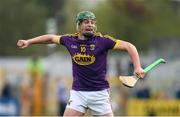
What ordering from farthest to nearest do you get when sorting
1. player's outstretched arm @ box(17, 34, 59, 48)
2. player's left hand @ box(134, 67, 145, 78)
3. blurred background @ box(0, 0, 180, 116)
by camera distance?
blurred background @ box(0, 0, 180, 116) < player's outstretched arm @ box(17, 34, 59, 48) < player's left hand @ box(134, 67, 145, 78)

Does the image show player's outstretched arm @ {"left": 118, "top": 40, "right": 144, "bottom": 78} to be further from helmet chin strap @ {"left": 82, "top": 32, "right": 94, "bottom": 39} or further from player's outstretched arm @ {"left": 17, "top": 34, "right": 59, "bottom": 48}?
player's outstretched arm @ {"left": 17, "top": 34, "right": 59, "bottom": 48}

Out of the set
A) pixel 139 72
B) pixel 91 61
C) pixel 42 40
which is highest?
pixel 42 40

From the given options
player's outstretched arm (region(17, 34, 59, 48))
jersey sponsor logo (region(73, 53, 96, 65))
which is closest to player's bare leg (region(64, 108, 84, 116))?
jersey sponsor logo (region(73, 53, 96, 65))

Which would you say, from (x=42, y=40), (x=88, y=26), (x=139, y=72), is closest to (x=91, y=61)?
(x=88, y=26)

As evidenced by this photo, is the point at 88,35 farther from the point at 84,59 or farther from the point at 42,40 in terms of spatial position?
the point at 42,40

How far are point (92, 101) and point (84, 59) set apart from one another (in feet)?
2.17

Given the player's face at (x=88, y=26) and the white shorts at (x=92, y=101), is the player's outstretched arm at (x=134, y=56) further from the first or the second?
A: the white shorts at (x=92, y=101)

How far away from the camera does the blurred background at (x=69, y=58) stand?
31375 mm

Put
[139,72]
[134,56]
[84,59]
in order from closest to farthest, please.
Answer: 1. [139,72]
2. [134,56]
3. [84,59]

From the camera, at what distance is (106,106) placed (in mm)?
13219

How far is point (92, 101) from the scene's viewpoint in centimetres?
1316

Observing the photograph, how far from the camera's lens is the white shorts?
1316 centimetres

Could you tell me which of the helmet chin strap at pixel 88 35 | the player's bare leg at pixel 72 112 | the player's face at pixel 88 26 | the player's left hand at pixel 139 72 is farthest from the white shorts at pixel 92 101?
the player's face at pixel 88 26

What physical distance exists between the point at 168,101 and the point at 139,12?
33.8 m
